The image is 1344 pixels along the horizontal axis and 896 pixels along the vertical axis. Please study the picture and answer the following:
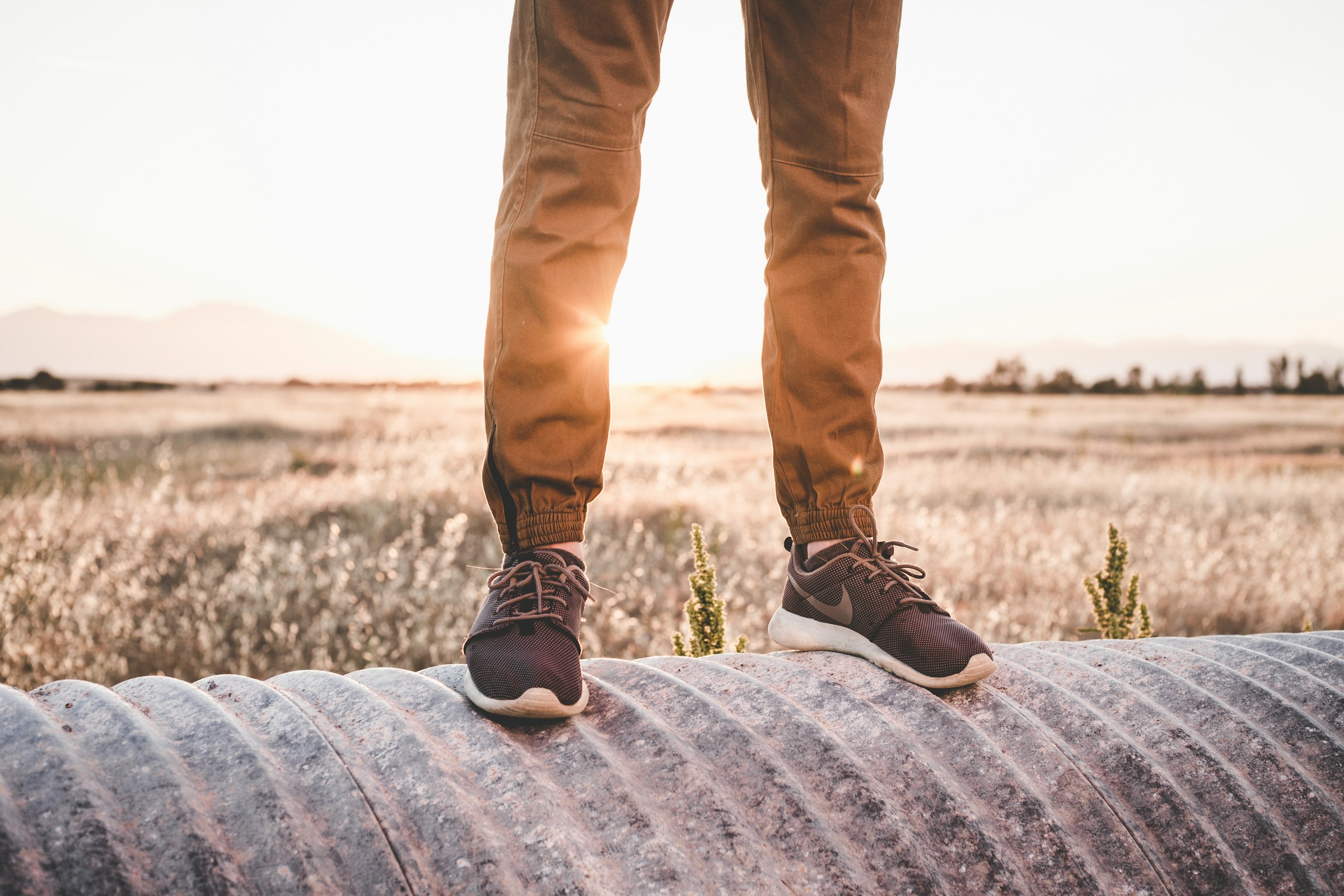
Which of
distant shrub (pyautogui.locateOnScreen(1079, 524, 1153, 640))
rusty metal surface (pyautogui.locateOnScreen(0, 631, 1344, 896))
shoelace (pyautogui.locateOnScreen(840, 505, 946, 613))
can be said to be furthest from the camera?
distant shrub (pyautogui.locateOnScreen(1079, 524, 1153, 640))

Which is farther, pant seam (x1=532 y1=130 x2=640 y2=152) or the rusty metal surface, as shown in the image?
pant seam (x1=532 y1=130 x2=640 y2=152)

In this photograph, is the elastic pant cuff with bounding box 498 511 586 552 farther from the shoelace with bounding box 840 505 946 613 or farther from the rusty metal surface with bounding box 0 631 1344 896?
the shoelace with bounding box 840 505 946 613

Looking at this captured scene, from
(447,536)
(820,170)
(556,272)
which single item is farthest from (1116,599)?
(447,536)

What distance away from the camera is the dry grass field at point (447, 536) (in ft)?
13.4

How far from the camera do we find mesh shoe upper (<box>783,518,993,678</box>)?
177cm

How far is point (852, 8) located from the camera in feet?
6.15

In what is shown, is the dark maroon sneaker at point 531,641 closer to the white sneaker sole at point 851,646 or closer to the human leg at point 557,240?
the human leg at point 557,240

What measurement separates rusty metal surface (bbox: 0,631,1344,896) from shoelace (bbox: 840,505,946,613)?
0.71ft

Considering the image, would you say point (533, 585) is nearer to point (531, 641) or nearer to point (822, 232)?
point (531, 641)

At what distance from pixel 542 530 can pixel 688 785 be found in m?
0.65

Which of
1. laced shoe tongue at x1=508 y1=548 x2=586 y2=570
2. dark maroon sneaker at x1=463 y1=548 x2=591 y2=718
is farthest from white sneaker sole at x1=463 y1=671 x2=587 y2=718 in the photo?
laced shoe tongue at x1=508 y1=548 x2=586 y2=570

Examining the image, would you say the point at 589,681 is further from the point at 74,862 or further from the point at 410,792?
the point at 74,862

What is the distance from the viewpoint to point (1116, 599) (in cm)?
305

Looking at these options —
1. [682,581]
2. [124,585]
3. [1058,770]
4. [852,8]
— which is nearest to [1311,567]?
[682,581]
